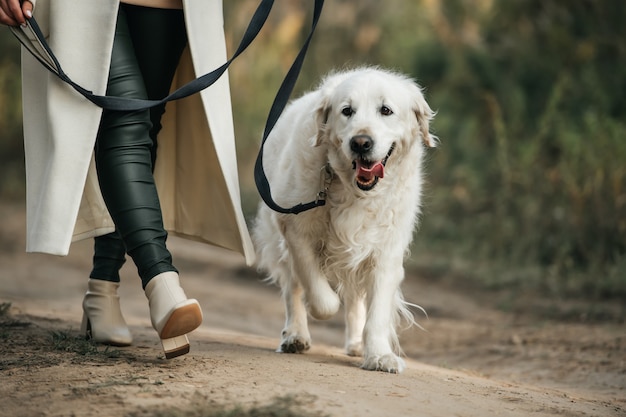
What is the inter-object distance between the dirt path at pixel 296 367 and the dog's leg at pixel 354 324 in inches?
6.9

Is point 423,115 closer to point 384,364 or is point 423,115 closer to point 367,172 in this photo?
point 367,172

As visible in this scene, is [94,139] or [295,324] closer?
[94,139]

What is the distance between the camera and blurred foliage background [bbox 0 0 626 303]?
7609 millimetres

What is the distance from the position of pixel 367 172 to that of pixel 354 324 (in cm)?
123

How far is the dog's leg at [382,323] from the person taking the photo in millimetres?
3939

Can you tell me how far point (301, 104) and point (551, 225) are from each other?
13.7ft

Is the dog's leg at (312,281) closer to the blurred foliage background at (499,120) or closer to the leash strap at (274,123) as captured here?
the leash strap at (274,123)

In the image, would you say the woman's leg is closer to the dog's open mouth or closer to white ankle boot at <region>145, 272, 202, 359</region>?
white ankle boot at <region>145, 272, 202, 359</region>

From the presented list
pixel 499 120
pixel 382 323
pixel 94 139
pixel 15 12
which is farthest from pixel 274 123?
pixel 499 120

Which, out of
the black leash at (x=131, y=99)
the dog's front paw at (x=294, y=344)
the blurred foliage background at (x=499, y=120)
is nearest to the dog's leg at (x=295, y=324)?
the dog's front paw at (x=294, y=344)

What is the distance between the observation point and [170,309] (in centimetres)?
323

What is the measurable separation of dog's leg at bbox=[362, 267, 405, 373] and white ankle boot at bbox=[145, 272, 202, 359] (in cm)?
103

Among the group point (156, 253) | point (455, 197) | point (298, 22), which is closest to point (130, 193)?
point (156, 253)

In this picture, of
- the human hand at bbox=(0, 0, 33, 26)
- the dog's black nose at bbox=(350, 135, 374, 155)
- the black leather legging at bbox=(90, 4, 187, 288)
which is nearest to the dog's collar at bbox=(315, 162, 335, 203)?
the dog's black nose at bbox=(350, 135, 374, 155)
